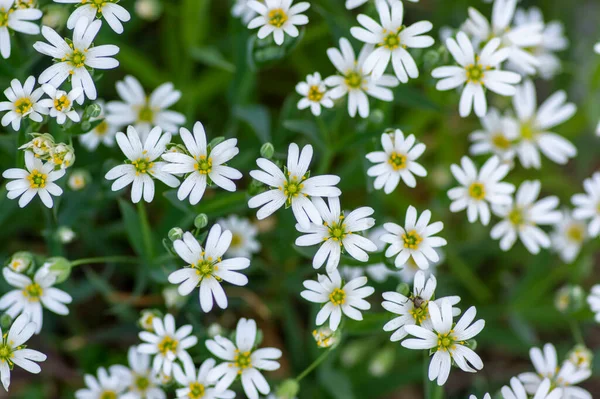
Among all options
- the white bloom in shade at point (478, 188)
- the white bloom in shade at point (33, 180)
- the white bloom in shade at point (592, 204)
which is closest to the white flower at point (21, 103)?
the white bloom in shade at point (33, 180)

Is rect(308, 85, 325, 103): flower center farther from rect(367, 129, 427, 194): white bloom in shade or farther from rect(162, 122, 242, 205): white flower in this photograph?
rect(162, 122, 242, 205): white flower

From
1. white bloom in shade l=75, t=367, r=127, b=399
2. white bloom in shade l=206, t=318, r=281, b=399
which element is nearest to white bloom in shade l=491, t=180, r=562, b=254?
white bloom in shade l=206, t=318, r=281, b=399

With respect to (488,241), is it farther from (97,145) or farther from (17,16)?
(17,16)

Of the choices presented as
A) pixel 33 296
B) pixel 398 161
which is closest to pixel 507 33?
pixel 398 161

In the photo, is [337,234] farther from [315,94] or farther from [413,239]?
[315,94]

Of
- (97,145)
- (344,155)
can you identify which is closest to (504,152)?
(344,155)
